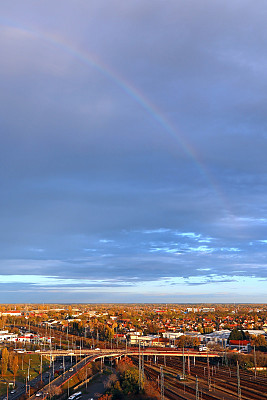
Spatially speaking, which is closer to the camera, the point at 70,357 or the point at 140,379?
the point at 140,379

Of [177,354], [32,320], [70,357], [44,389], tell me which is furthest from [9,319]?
[44,389]

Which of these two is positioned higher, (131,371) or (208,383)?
(131,371)

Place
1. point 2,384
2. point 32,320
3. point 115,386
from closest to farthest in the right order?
point 115,386, point 2,384, point 32,320

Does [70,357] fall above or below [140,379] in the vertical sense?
Result: below

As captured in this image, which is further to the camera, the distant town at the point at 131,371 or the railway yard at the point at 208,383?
the distant town at the point at 131,371

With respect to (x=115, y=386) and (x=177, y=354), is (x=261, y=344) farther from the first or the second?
(x=115, y=386)

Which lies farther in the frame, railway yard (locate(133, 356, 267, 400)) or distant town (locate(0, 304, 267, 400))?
distant town (locate(0, 304, 267, 400))

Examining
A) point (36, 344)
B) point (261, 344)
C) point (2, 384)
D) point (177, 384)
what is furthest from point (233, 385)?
point (36, 344)

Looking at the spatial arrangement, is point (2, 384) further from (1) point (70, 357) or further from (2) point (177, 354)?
(2) point (177, 354)

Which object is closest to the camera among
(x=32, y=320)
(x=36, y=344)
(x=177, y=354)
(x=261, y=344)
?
(x=177, y=354)

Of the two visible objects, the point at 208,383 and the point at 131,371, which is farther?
the point at 208,383
